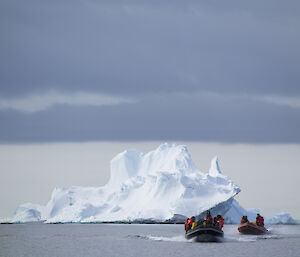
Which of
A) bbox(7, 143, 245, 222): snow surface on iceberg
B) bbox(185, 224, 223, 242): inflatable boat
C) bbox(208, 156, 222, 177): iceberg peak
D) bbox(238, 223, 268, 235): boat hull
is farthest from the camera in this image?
bbox(208, 156, 222, 177): iceberg peak

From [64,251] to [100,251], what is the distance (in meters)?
3.13

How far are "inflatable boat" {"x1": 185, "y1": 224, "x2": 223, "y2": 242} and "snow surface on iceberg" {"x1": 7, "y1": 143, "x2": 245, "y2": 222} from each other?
52929 mm

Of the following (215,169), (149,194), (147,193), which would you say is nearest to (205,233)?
(149,194)

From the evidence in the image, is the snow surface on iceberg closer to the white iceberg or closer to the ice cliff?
the ice cliff

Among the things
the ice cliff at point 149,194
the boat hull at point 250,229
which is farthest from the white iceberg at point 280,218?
the boat hull at point 250,229

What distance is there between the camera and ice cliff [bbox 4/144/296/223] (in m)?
120

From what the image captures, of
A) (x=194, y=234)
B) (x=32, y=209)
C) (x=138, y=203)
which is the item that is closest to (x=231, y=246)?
(x=194, y=234)

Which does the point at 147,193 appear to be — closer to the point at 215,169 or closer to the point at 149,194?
the point at 149,194

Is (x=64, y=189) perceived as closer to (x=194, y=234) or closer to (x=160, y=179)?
(x=160, y=179)

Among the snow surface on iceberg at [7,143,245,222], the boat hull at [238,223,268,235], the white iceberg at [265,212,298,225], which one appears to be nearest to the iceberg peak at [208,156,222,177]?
the snow surface on iceberg at [7,143,245,222]

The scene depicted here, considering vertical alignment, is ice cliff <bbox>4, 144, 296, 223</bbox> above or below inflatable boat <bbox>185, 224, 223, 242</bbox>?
above

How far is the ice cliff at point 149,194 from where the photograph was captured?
120500 millimetres

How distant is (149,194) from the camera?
428ft

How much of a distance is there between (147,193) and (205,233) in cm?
7318
